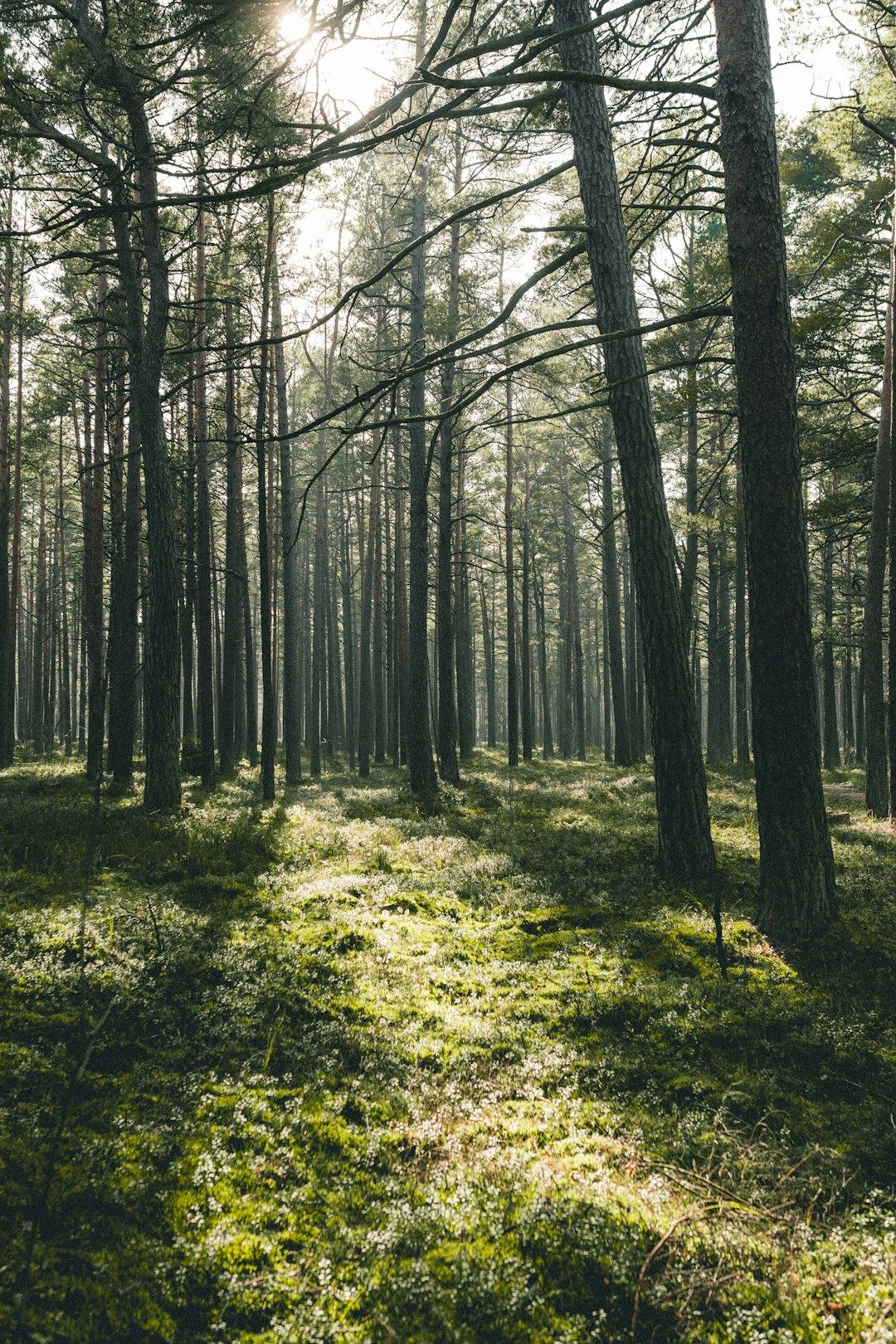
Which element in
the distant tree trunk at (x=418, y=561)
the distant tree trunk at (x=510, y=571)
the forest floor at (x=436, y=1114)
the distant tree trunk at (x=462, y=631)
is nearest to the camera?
the forest floor at (x=436, y=1114)

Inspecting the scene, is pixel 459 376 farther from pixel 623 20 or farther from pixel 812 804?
pixel 812 804

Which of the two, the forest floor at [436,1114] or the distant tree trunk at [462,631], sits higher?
the distant tree trunk at [462,631]

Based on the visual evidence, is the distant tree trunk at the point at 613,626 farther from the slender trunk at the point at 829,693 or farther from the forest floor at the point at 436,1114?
the forest floor at the point at 436,1114

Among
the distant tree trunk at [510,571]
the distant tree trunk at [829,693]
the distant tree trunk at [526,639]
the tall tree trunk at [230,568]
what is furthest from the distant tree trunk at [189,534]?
the distant tree trunk at [829,693]

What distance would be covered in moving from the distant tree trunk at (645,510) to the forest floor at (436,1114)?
0.75 metres

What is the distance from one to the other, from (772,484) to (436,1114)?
4.59 meters

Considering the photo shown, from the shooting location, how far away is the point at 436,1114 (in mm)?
3201

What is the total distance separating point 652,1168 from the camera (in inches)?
110

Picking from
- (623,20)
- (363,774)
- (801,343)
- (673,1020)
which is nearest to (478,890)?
(673,1020)

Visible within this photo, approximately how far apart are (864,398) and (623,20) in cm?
1192

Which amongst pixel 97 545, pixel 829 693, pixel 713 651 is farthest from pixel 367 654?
pixel 829 693

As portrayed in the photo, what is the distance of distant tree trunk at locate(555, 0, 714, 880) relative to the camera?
20.8 feet

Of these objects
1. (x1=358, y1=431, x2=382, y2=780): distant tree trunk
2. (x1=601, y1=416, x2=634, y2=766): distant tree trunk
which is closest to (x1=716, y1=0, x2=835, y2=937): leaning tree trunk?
(x1=601, y1=416, x2=634, y2=766): distant tree trunk

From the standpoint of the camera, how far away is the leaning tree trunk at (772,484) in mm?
4695
